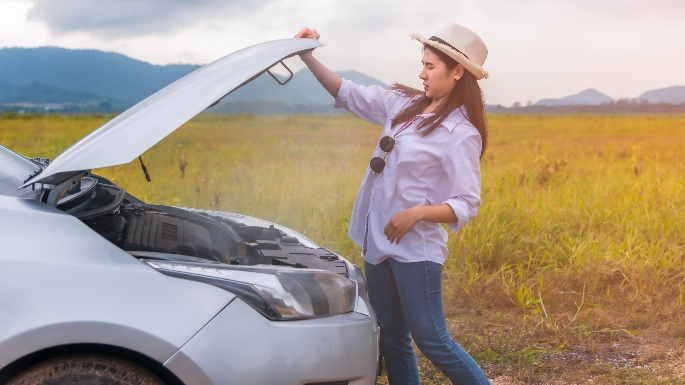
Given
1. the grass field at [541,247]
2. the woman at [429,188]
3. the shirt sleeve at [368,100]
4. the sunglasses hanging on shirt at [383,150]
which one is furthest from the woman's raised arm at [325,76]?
the grass field at [541,247]

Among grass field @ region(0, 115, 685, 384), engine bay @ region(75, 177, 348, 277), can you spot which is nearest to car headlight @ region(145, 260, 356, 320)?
engine bay @ region(75, 177, 348, 277)

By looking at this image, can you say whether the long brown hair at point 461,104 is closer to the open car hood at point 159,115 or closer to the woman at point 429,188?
the woman at point 429,188

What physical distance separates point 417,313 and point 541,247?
3193mm

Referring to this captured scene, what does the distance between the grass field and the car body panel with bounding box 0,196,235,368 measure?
1685 mm

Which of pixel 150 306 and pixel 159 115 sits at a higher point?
pixel 159 115

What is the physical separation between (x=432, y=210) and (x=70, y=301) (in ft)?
4.07

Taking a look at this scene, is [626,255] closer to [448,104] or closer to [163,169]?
[448,104]

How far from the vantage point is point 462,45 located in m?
3.01

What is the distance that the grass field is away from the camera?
4613 millimetres

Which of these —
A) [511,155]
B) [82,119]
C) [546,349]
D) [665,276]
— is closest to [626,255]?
[665,276]

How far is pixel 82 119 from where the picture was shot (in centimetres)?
1978

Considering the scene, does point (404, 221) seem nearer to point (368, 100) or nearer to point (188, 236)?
point (368, 100)

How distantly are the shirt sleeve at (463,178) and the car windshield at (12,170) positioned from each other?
1429 millimetres

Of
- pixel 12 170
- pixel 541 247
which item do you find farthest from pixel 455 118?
pixel 541 247
